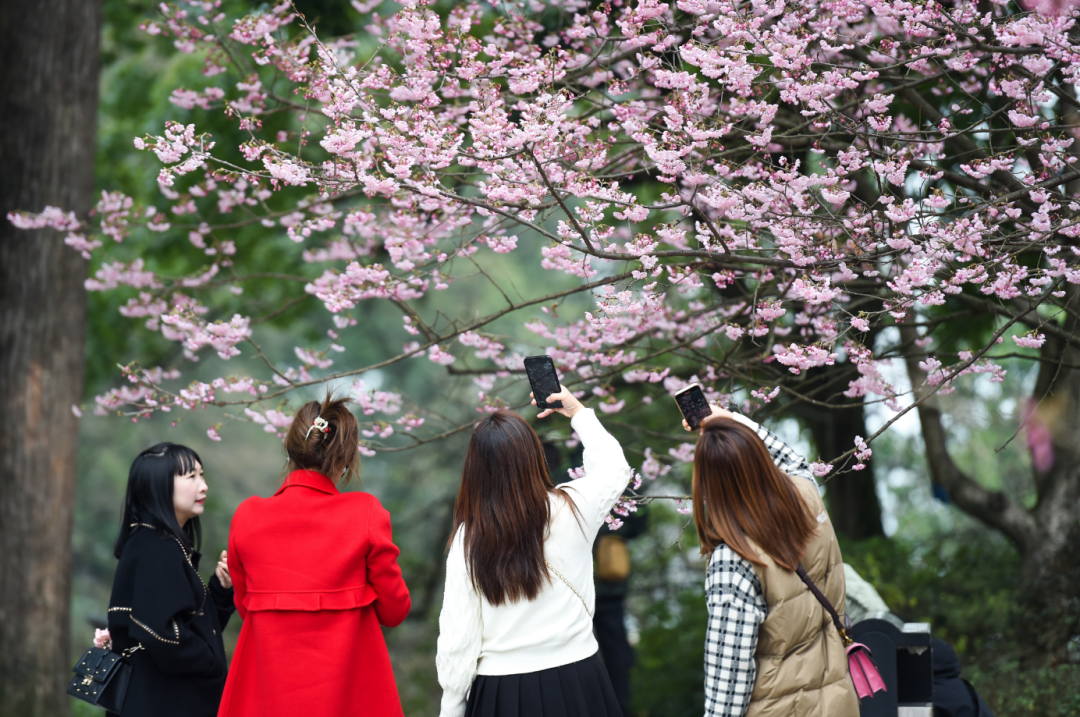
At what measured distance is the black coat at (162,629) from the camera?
2.89 meters

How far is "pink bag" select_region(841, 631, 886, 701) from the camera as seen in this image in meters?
2.22

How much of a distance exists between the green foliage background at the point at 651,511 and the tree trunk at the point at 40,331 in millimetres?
1141

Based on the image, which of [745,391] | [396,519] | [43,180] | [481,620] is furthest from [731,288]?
[396,519]

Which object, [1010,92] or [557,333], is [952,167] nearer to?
[1010,92]

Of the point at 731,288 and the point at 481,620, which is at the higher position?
the point at 731,288

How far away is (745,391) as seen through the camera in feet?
14.0

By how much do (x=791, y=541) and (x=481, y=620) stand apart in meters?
0.88

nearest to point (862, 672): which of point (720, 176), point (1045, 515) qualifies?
point (720, 176)

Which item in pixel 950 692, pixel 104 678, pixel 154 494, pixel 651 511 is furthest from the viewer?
pixel 651 511

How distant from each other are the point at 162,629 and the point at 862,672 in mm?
2146

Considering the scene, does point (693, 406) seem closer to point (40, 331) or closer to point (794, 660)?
point (794, 660)

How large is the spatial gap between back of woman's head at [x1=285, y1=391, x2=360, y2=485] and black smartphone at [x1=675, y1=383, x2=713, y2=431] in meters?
1.12

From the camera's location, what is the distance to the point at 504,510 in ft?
8.00

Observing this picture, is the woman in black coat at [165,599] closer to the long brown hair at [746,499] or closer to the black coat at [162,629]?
the black coat at [162,629]
